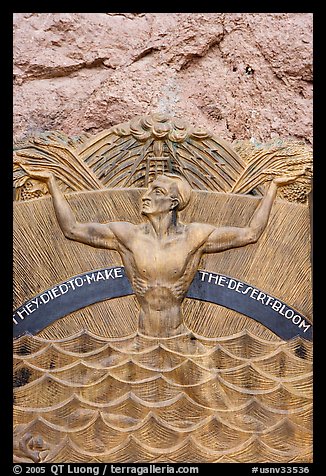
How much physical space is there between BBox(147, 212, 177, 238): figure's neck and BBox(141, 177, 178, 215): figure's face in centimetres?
2

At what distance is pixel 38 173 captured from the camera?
4.72 m

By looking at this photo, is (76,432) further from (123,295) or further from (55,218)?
(55,218)

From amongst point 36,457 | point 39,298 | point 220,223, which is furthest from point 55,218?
point 36,457

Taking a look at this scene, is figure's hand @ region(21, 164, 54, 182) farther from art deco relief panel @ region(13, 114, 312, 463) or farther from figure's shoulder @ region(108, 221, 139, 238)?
figure's shoulder @ region(108, 221, 139, 238)

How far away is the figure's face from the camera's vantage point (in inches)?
183

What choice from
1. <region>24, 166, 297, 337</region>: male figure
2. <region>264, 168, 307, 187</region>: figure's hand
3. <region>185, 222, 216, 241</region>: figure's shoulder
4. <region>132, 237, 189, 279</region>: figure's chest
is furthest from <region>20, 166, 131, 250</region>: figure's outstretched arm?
<region>264, 168, 307, 187</region>: figure's hand

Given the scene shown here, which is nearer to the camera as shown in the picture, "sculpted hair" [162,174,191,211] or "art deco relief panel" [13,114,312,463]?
"art deco relief panel" [13,114,312,463]

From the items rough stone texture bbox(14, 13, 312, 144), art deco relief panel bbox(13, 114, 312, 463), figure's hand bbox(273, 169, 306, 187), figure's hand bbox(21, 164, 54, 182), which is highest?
→ rough stone texture bbox(14, 13, 312, 144)

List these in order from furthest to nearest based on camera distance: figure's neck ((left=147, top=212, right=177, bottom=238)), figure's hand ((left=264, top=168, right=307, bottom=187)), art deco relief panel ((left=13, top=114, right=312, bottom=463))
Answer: figure's hand ((left=264, top=168, right=307, bottom=187)) < figure's neck ((left=147, top=212, right=177, bottom=238)) < art deco relief panel ((left=13, top=114, right=312, bottom=463))

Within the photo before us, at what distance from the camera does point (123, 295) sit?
4.64 metres

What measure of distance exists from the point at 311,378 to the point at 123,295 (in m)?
0.82

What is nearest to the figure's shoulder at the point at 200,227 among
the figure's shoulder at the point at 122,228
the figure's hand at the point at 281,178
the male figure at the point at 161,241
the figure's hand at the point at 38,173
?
the male figure at the point at 161,241

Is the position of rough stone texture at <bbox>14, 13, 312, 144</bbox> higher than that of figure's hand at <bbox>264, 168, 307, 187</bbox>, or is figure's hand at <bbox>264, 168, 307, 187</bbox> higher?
rough stone texture at <bbox>14, 13, 312, 144</bbox>

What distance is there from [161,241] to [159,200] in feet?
0.55
